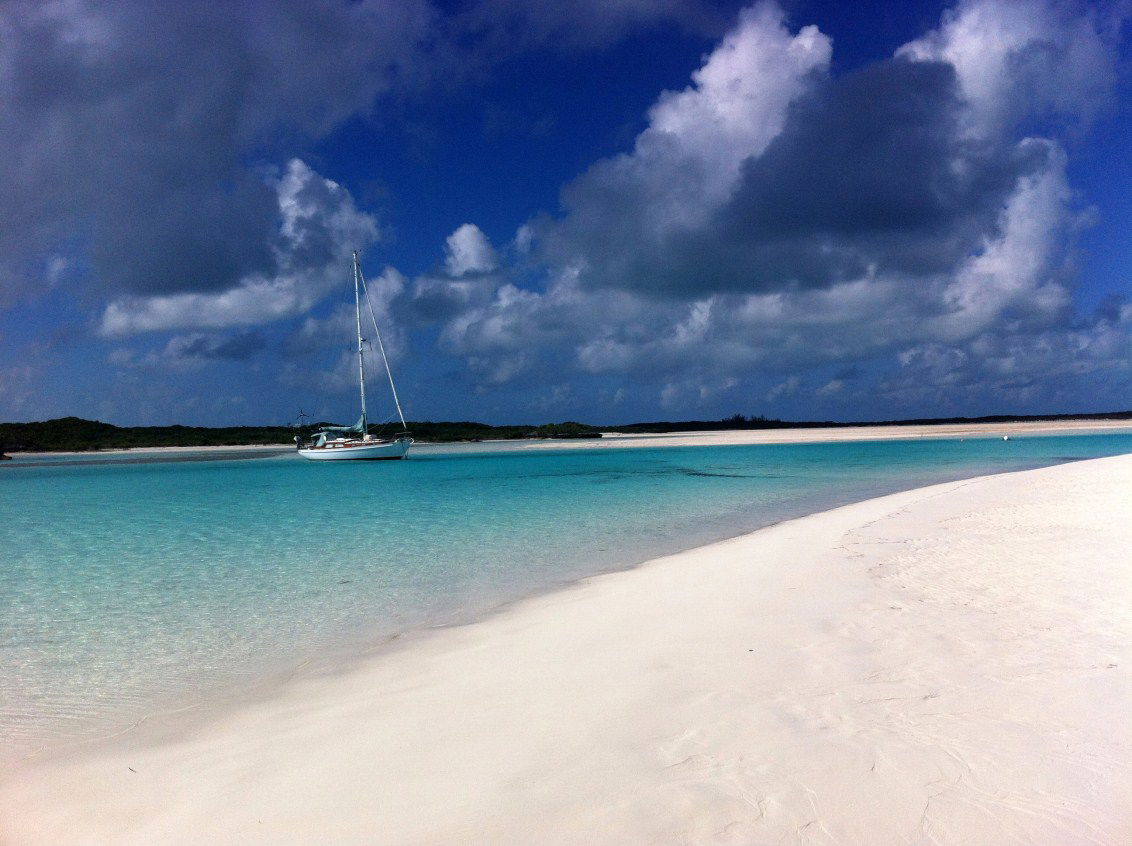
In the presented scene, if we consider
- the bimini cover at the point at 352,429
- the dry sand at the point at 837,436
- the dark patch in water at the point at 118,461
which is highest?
the bimini cover at the point at 352,429

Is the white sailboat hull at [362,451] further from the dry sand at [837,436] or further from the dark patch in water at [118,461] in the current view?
the dry sand at [837,436]

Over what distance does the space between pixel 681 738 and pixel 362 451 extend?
52873mm

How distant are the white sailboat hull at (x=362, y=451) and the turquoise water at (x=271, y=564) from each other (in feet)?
84.7

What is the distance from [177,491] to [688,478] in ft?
72.9

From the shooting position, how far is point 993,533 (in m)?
11.0

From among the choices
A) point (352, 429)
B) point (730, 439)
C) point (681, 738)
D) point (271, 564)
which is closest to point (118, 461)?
point (352, 429)

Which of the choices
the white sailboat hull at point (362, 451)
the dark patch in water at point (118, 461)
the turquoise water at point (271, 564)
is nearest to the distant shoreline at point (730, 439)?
the dark patch in water at point (118, 461)

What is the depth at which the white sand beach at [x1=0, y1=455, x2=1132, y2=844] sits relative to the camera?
128 inches

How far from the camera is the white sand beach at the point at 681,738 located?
3252mm

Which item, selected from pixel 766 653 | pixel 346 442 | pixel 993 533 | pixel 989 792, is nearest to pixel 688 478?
pixel 993 533

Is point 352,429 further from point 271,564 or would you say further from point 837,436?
point 837,436

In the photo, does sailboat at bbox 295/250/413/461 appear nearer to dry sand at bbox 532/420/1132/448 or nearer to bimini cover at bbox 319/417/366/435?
bimini cover at bbox 319/417/366/435

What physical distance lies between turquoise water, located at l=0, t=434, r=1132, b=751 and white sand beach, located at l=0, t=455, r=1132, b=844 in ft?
3.99

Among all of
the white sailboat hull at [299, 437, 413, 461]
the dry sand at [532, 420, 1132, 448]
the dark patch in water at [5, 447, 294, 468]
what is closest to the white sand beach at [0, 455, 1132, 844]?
the white sailboat hull at [299, 437, 413, 461]
